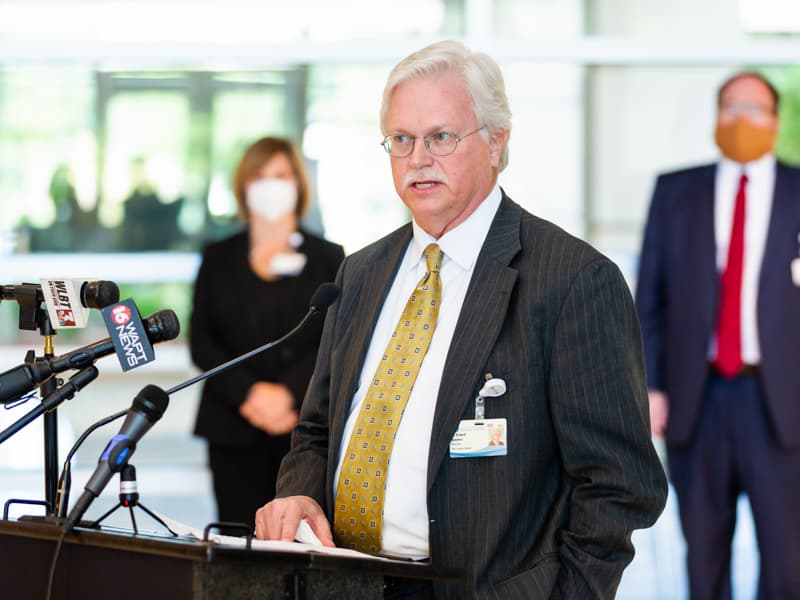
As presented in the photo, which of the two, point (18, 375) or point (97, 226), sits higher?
point (97, 226)

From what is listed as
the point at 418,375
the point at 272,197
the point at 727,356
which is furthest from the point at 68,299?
the point at 727,356

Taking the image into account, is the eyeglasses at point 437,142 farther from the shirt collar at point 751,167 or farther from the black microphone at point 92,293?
the shirt collar at point 751,167

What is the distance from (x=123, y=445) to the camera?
183 centimetres

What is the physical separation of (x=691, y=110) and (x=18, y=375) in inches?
200

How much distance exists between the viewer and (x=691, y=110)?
21.2 feet

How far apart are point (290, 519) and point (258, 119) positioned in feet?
14.4

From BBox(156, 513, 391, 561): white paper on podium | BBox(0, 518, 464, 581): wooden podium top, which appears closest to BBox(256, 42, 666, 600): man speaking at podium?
BBox(156, 513, 391, 561): white paper on podium

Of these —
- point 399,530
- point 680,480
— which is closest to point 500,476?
point 399,530

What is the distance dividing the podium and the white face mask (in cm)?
311

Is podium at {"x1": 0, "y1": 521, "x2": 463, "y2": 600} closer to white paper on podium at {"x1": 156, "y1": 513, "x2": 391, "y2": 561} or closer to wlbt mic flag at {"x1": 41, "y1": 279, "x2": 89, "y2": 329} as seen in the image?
white paper on podium at {"x1": 156, "y1": 513, "x2": 391, "y2": 561}

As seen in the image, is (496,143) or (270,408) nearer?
(496,143)

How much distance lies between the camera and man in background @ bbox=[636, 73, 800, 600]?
4.61 metres

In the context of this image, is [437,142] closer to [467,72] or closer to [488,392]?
[467,72]

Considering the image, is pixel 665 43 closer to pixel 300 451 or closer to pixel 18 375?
pixel 300 451
